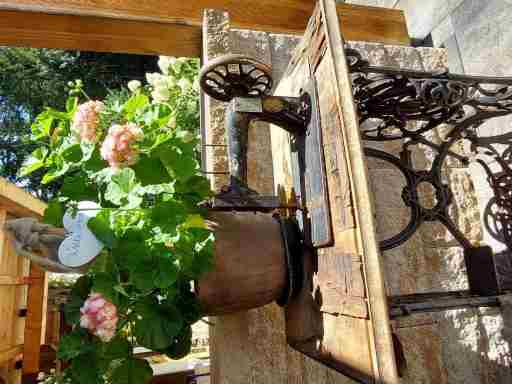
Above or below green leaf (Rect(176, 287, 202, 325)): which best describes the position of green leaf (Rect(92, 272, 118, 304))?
above

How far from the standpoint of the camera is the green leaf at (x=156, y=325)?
0.77m

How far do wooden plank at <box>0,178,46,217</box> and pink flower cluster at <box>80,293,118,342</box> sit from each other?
136 cm

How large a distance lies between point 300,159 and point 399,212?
28.3 inches

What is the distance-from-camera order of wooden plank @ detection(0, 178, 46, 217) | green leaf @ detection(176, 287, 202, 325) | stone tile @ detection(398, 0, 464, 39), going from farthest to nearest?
stone tile @ detection(398, 0, 464, 39), wooden plank @ detection(0, 178, 46, 217), green leaf @ detection(176, 287, 202, 325)

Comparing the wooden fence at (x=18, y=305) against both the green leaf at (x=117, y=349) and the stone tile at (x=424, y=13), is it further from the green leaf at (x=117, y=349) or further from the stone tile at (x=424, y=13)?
the stone tile at (x=424, y=13)

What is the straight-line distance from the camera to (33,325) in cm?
210

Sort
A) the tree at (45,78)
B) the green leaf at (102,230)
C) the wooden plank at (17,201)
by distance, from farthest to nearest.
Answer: the tree at (45,78), the wooden plank at (17,201), the green leaf at (102,230)

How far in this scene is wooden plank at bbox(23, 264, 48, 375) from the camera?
2.03 m

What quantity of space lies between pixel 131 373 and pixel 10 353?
1598 millimetres

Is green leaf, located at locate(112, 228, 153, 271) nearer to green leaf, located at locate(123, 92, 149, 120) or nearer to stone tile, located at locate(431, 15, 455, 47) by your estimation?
green leaf, located at locate(123, 92, 149, 120)

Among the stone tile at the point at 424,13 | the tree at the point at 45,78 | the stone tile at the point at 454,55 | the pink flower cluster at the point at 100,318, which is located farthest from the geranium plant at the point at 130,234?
the tree at the point at 45,78

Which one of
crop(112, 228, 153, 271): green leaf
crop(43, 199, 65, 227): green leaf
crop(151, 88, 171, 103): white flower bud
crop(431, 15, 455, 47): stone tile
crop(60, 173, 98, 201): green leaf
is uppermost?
crop(151, 88, 171, 103): white flower bud

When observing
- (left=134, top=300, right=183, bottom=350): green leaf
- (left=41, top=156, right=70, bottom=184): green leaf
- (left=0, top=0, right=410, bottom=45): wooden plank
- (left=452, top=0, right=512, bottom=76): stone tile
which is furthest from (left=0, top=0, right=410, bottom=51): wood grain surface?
(left=134, top=300, right=183, bottom=350): green leaf

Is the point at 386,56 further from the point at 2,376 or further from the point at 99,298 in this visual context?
the point at 2,376
